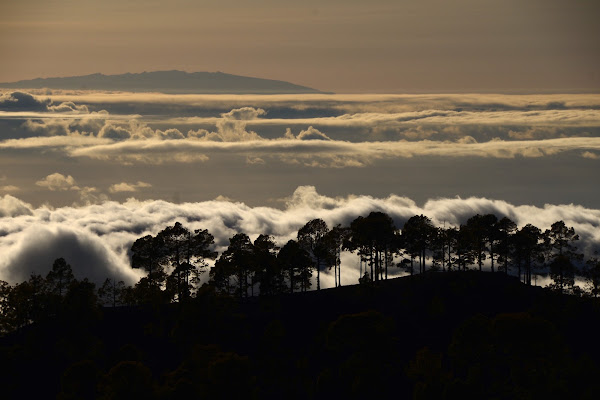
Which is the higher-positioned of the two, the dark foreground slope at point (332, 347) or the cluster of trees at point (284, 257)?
the cluster of trees at point (284, 257)

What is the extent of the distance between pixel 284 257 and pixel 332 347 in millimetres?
40953

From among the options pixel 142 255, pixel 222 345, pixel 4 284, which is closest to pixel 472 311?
pixel 222 345

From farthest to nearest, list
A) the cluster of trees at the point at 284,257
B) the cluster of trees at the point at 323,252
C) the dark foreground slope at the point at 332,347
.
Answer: the cluster of trees at the point at 323,252, the cluster of trees at the point at 284,257, the dark foreground slope at the point at 332,347

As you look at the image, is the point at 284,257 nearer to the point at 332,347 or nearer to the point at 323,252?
the point at 323,252

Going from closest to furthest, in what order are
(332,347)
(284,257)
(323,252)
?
(332,347), (284,257), (323,252)

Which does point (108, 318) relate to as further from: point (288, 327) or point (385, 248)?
point (385, 248)

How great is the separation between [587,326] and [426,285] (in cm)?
3345

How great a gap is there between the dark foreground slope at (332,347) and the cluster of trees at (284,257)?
15.7ft

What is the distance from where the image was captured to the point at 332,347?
11219cm

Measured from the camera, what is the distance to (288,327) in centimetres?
13400

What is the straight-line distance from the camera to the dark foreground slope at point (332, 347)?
9594cm

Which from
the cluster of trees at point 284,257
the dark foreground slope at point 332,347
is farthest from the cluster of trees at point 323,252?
the dark foreground slope at point 332,347

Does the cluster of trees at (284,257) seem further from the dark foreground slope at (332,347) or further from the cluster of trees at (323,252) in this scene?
the dark foreground slope at (332,347)

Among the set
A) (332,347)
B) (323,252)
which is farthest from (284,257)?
(332,347)
